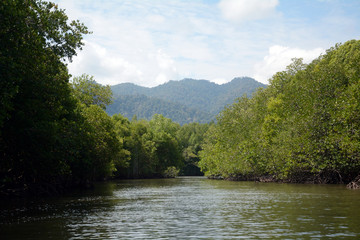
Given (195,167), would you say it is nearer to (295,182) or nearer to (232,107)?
(232,107)

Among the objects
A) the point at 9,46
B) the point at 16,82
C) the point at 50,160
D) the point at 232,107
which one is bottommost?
the point at 50,160

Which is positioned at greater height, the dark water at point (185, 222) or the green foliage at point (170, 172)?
the green foliage at point (170, 172)

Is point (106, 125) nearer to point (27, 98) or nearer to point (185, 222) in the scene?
point (27, 98)

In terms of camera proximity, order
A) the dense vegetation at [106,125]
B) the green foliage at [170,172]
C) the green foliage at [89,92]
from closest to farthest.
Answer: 1. the dense vegetation at [106,125]
2. the green foliage at [89,92]
3. the green foliage at [170,172]

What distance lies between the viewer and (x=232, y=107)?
10569cm

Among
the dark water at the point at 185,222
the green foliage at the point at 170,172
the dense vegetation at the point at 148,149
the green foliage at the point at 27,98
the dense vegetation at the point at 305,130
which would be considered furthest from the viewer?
the green foliage at the point at 170,172

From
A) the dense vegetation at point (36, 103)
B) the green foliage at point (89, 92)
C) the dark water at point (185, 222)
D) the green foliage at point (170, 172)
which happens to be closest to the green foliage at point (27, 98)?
the dense vegetation at point (36, 103)

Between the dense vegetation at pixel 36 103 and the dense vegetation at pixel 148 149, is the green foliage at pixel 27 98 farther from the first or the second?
the dense vegetation at pixel 148 149

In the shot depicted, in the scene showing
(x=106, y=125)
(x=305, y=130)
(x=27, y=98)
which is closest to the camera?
(x=27, y=98)

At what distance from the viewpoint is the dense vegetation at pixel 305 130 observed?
49312 millimetres

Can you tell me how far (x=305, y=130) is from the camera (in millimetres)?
56875

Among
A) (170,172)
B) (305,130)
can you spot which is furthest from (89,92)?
(170,172)

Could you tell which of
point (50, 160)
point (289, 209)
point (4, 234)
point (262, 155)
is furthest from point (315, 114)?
point (4, 234)

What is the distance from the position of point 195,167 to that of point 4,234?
140653mm
